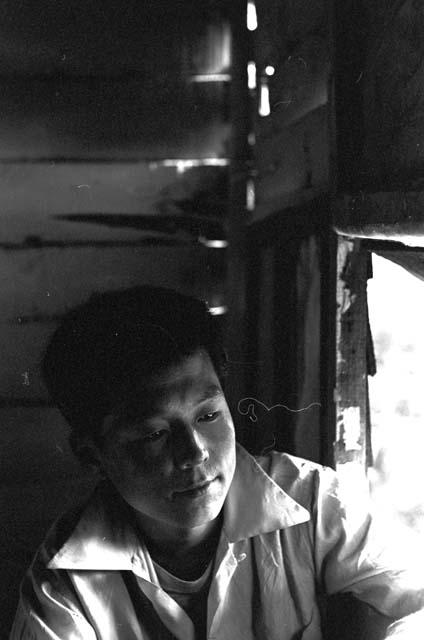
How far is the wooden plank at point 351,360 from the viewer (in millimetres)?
1151

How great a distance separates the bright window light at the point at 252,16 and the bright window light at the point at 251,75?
59 millimetres

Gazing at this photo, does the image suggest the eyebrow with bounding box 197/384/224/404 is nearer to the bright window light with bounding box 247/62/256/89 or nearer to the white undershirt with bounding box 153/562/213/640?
the white undershirt with bounding box 153/562/213/640

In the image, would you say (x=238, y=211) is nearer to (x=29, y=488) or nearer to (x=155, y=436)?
(x=155, y=436)

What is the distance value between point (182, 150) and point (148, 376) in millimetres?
475

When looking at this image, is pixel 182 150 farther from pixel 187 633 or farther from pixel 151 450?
pixel 187 633

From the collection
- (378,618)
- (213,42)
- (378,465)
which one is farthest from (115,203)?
(378,618)

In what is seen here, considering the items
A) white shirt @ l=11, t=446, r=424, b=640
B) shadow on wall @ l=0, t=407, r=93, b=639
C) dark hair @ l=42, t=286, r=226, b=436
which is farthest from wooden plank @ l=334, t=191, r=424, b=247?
shadow on wall @ l=0, t=407, r=93, b=639

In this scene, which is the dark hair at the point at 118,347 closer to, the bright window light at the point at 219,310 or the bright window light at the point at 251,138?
the bright window light at the point at 219,310

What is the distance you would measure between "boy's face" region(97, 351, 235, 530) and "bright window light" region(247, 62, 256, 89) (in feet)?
1.81

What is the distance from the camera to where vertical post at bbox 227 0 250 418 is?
4.33 ft

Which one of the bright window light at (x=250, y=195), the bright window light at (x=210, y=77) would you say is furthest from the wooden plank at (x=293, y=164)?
the bright window light at (x=210, y=77)

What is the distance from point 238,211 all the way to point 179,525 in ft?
1.88

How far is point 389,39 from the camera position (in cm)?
91

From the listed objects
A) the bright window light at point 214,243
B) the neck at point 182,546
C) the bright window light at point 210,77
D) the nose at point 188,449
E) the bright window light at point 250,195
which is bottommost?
the neck at point 182,546
